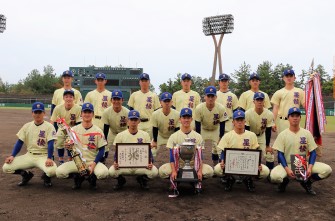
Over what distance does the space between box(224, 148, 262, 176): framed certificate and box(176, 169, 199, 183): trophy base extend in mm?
557

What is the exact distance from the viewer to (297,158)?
5.39 meters

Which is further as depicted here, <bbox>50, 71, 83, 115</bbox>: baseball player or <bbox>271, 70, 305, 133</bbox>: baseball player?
<bbox>50, 71, 83, 115</bbox>: baseball player

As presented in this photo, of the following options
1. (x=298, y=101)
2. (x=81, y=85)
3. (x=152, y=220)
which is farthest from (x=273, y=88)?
(x=152, y=220)

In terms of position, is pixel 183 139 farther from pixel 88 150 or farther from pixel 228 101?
pixel 228 101

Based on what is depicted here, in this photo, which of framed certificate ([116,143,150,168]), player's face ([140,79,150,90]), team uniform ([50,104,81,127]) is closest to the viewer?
framed certificate ([116,143,150,168])

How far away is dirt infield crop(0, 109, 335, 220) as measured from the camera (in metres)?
4.32

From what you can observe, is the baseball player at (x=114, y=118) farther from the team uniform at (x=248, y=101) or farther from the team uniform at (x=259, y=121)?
the team uniform at (x=248, y=101)

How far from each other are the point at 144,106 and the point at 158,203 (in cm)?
279

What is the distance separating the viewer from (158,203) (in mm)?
4883

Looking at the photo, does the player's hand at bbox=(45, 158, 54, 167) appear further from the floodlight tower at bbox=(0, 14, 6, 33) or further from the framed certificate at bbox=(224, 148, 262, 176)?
the floodlight tower at bbox=(0, 14, 6, 33)

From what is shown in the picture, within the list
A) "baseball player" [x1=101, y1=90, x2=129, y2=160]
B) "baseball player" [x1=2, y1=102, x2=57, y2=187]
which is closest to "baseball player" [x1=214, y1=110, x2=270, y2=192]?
"baseball player" [x1=101, y1=90, x2=129, y2=160]

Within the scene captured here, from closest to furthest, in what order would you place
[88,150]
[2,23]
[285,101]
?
1. [88,150]
2. [285,101]
3. [2,23]

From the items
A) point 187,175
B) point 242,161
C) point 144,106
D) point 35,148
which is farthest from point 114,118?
point 242,161

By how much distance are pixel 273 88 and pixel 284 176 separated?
47.0 metres
